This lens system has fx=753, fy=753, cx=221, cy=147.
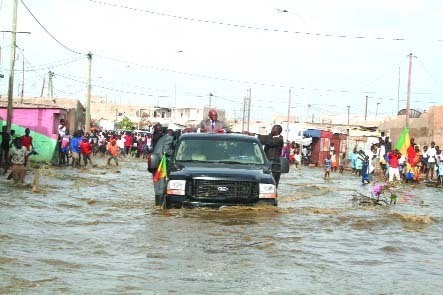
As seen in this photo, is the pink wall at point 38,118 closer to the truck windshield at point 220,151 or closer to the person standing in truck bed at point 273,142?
the person standing in truck bed at point 273,142

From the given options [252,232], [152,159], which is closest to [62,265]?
[252,232]

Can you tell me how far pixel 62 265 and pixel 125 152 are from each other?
145 ft

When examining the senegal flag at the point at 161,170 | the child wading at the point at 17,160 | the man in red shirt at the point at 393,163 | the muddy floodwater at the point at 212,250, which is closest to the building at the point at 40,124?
the child wading at the point at 17,160

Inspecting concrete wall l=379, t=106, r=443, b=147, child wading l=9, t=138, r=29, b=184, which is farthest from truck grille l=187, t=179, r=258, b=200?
concrete wall l=379, t=106, r=443, b=147

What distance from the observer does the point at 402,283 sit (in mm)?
7668

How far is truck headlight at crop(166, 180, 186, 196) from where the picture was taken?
453 inches

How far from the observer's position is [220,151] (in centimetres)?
1258

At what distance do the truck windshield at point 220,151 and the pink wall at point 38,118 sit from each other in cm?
2185

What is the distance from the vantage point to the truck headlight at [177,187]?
37.8 ft

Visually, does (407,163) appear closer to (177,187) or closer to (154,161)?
(154,161)

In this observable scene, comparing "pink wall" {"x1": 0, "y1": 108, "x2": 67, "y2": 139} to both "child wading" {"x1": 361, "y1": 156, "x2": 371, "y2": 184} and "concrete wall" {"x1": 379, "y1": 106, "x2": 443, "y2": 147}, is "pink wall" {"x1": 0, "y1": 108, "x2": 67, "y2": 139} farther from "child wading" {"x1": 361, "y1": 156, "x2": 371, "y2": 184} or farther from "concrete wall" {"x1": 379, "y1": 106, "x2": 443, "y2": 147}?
"concrete wall" {"x1": 379, "y1": 106, "x2": 443, "y2": 147}

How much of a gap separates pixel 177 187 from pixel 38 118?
23.8 metres

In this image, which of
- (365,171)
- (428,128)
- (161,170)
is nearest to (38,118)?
(365,171)

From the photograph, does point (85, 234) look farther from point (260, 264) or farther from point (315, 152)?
point (315, 152)
